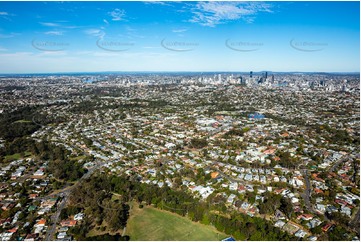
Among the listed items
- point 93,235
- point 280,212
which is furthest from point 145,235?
point 280,212

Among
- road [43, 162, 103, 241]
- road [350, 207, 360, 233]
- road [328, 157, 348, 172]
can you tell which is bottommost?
road [43, 162, 103, 241]

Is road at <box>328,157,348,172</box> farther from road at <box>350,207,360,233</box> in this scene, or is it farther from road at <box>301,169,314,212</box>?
road at <box>350,207,360,233</box>

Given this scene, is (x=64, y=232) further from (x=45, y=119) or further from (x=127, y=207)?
(x=45, y=119)

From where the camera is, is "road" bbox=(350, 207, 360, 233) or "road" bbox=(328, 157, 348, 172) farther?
"road" bbox=(328, 157, 348, 172)

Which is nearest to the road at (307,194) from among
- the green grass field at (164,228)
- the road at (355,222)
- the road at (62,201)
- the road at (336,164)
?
the road at (355,222)

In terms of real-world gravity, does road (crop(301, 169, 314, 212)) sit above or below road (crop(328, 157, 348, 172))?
below

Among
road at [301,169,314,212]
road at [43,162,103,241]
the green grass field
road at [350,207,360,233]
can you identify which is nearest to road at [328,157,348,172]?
road at [301,169,314,212]

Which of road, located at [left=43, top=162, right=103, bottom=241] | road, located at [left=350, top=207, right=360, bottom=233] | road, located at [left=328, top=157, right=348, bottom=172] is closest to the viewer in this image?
road, located at [left=350, top=207, right=360, bottom=233]

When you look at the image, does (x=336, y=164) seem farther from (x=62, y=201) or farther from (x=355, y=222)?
(x=62, y=201)

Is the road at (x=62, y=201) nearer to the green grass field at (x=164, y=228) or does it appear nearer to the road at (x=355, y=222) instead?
the green grass field at (x=164, y=228)

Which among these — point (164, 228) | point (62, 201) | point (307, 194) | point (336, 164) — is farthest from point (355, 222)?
point (62, 201)
